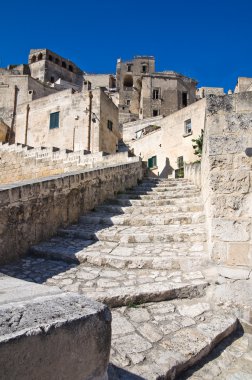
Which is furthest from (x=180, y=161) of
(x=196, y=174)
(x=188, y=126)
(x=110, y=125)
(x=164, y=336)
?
(x=164, y=336)

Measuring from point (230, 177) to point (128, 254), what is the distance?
6.30ft

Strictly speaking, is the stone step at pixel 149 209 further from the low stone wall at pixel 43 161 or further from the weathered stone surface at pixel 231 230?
the low stone wall at pixel 43 161

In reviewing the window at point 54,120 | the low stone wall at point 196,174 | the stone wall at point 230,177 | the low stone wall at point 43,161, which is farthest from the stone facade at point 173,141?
the stone wall at point 230,177

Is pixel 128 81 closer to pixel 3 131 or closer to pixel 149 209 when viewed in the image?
pixel 3 131

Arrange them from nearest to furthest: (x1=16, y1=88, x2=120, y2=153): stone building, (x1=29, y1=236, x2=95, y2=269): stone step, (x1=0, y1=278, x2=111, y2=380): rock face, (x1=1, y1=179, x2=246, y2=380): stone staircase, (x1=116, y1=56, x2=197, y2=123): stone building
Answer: (x1=0, y1=278, x2=111, y2=380): rock face, (x1=1, y1=179, x2=246, y2=380): stone staircase, (x1=29, y1=236, x2=95, y2=269): stone step, (x1=16, y1=88, x2=120, y2=153): stone building, (x1=116, y1=56, x2=197, y2=123): stone building

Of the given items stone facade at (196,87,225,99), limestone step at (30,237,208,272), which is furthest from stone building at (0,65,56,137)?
stone facade at (196,87,225,99)

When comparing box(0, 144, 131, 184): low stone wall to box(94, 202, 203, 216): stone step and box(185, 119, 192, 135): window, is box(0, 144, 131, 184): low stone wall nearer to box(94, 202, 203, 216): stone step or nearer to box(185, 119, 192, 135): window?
box(94, 202, 203, 216): stone step

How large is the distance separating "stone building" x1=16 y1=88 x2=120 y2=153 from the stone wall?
16013 millimetres

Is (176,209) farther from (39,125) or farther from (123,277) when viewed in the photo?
(39,125)

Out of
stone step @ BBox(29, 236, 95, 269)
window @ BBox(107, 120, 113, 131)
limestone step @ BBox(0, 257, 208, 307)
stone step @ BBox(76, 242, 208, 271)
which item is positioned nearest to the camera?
limestone step @ BBox(0, 257, 208, 307)

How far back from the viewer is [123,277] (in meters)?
3.45

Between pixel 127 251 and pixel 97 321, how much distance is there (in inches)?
114

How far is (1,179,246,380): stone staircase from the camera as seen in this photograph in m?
2.15

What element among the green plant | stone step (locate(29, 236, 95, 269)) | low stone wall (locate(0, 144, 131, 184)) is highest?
the green plant
